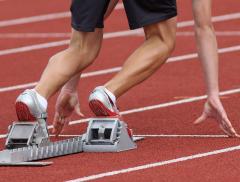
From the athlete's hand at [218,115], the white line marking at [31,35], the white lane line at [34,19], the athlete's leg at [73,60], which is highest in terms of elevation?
the athlete's leg at [73,60]

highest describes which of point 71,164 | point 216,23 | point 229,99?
point 71,164

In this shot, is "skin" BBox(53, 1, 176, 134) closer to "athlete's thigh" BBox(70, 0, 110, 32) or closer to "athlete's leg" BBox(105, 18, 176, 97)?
"athlete's leg" BBox(105, 18, 176, 97)

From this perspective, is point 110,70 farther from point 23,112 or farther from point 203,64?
point 23,112

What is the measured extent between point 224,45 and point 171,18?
571 cm

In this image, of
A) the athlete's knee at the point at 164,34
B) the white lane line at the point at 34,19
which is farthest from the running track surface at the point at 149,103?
the athlete's knee at the point at 164,34

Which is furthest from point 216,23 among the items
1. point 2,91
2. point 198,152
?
point 198,152

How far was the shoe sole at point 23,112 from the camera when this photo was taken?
817cm

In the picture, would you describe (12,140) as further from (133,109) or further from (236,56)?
(236,56)

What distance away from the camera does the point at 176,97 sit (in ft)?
35.7

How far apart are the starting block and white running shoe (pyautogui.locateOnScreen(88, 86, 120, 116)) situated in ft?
0.17

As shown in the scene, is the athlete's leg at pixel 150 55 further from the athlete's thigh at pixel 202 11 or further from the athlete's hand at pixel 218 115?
the athlete's hand at pixel 218 115

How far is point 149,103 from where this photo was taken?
10633 mm

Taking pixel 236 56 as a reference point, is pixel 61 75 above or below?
above

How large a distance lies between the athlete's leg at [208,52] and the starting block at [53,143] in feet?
1.89
